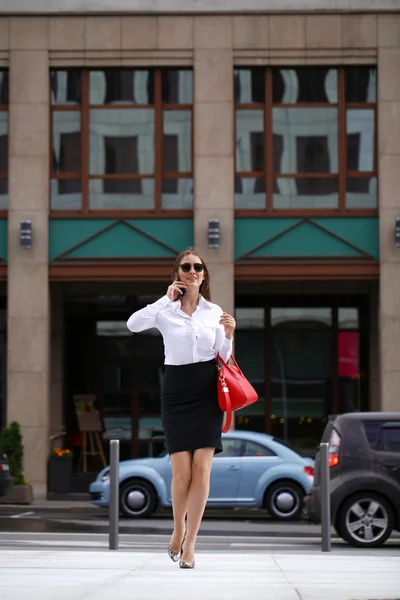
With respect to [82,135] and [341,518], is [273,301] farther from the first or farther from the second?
[341,518]

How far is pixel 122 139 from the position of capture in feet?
83.6

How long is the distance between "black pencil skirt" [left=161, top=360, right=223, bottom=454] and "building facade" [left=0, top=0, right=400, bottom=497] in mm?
16699

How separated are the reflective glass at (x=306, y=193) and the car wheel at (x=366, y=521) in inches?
464

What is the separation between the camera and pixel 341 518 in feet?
46.1

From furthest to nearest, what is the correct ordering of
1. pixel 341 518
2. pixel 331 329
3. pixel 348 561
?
pixel 331 329 < pixel 341 518 < pixel 348 561

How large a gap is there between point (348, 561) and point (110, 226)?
16.4 metres

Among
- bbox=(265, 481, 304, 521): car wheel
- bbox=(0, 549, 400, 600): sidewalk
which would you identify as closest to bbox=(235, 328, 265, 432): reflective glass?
bbox=(265, 481, 304, 521): car wheel

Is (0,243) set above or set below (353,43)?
below

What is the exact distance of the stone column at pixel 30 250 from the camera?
964 inches

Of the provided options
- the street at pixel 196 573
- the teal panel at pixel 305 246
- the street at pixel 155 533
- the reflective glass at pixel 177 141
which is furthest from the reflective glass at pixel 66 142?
the street at pixel 196 573

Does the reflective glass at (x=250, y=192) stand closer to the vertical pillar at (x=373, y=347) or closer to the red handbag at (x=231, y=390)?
the vertical pillar at (x=373, y=347)

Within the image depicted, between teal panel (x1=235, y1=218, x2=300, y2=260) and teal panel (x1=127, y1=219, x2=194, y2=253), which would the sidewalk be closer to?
teal panel (x1=235, y1=218, x2=300, y2=260)

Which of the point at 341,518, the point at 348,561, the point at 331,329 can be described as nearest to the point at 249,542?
the point at 341,518

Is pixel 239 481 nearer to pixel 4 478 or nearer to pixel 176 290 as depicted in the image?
pixel 4 478
